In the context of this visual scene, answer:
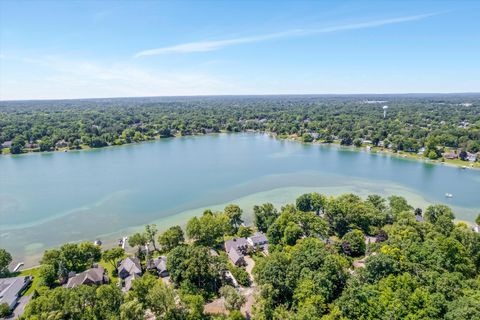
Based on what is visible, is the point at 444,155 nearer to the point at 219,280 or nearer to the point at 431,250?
the point at 431,250

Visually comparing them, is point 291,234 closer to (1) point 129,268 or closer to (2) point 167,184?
(1) point 129,268

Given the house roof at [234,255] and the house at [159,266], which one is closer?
the house at [159,266]

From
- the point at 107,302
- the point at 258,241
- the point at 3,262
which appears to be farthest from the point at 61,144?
the point at 107,302

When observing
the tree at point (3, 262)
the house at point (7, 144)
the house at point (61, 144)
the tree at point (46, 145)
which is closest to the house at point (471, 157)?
the tree at point (3, 262)

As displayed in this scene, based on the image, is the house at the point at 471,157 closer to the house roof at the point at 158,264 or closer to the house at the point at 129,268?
the house roof at the point at 158,264

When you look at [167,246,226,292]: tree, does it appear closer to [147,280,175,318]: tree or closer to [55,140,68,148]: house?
[147,280,175,318]: tree

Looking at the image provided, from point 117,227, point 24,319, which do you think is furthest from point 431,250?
point 117,227

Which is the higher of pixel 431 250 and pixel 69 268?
pixel 431 250
